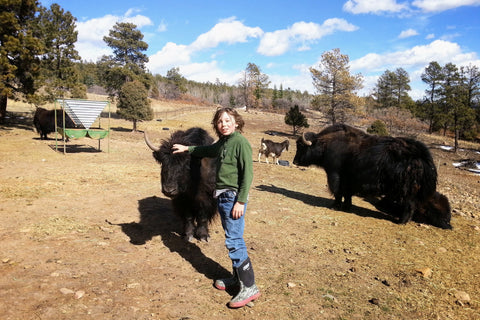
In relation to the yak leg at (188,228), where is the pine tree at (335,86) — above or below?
above

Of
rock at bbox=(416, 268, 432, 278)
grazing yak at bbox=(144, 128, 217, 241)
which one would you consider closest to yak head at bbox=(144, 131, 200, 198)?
grazing yak at bbox=(144, 128, 217, 241)

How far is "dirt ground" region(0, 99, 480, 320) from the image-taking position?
3184 millimetres

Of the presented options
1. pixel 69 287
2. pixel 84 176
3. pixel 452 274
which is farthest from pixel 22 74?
pixel 452 274

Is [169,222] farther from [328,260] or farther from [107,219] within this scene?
[328,260]

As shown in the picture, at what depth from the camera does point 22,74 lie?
19.7m

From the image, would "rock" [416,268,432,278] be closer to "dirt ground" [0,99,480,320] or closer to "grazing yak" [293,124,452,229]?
"dirt ground" [0,99,480,320]

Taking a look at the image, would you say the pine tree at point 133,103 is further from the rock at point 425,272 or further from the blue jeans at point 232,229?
the rock at point 425,272

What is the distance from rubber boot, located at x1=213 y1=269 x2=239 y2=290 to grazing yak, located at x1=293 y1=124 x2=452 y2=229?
4640 mm

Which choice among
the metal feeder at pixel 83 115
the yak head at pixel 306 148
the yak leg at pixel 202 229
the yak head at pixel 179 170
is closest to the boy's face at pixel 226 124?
the yak head at pixel 179 170

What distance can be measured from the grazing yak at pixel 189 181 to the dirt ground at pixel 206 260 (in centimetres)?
37

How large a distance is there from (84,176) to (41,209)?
10.2 feet

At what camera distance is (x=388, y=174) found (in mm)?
6656

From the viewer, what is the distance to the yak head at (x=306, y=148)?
8312mm

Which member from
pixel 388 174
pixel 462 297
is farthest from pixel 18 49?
pixel 462 297
